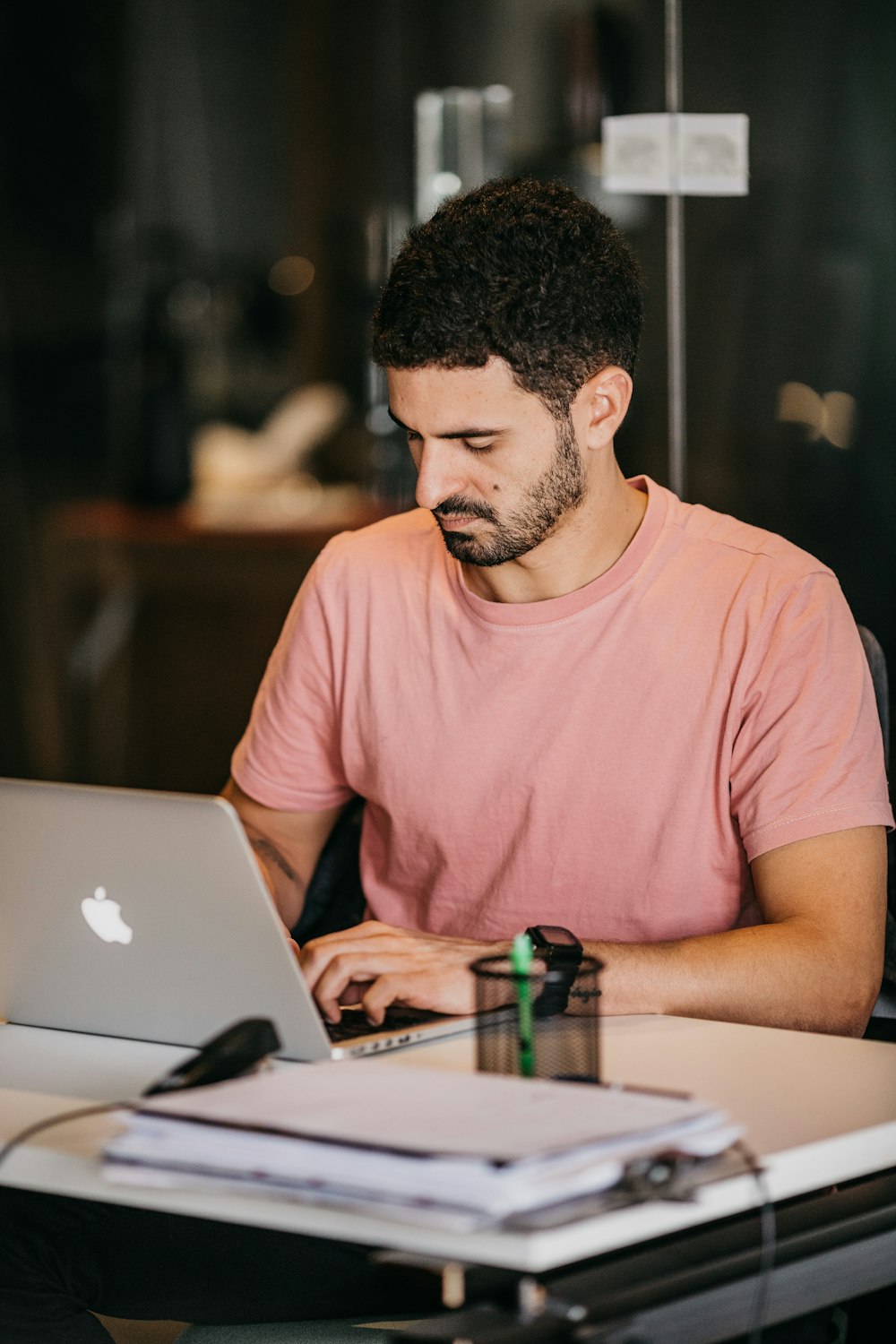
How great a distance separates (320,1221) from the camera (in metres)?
1.00

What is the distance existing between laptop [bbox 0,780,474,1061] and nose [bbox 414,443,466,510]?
53cm

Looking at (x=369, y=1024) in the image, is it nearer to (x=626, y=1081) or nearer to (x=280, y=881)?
(x=626, y=1081)

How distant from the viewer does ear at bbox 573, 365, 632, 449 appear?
5.93 ft

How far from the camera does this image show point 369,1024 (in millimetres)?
1423

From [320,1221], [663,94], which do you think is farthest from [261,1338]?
[663,94]

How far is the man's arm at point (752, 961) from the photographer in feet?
4.74

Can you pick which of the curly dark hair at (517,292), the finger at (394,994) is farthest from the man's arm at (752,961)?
the curly dark hair at (517,292)

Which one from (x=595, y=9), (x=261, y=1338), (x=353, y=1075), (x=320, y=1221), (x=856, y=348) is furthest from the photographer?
(x=595, y=9)

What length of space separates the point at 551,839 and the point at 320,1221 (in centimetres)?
83

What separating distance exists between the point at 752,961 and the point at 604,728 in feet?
1.13

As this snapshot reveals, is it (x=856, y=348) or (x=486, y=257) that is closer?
(x=486, y=257)

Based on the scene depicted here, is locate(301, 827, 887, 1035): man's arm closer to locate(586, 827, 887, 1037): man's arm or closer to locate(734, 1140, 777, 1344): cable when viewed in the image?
locate(586, 827, 887, 1037): man's arm

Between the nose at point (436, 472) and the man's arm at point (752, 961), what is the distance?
0.45 m

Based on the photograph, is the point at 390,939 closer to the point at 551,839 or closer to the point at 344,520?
the point at 551,839
